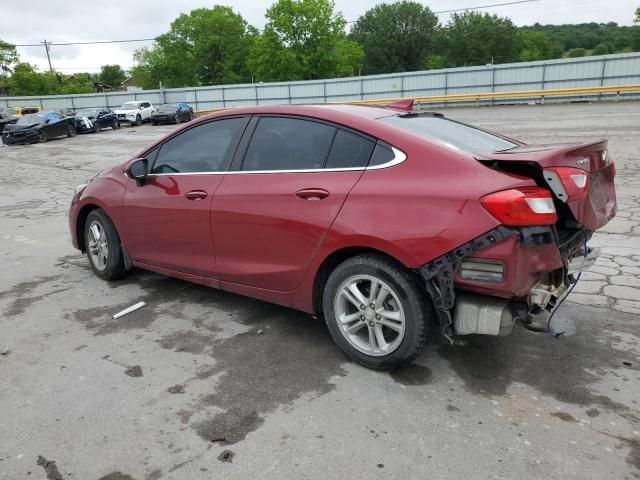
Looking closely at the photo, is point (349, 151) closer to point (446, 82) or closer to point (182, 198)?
point (182, 198)

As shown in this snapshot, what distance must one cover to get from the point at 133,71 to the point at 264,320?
9675cm

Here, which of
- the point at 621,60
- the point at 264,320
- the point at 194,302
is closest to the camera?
the point at 264,320

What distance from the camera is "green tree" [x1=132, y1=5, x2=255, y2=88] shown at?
3073 inches

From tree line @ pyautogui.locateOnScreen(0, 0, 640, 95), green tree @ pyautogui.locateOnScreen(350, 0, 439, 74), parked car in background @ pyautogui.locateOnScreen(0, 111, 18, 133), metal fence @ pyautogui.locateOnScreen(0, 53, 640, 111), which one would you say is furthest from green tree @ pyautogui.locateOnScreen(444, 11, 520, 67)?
parked car in background @ pyautogui.locateOnScreen(0, 111, 18, 133)

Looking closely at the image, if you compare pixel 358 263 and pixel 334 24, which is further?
pixel 334 24

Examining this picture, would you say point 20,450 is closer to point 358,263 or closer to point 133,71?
point 358,263

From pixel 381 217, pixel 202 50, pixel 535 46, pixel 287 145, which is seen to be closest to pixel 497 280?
pixel 381 217

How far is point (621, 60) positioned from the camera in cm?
2941

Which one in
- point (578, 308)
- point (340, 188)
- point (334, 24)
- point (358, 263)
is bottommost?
point (578, 308)

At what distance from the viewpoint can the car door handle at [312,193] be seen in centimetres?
336

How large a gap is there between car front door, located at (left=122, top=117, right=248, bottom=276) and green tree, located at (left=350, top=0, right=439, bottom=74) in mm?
82771

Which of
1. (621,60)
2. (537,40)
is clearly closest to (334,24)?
(621,60)

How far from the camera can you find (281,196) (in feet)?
11.7

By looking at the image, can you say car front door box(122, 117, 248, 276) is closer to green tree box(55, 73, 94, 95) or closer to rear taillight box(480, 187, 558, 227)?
rear taillight box(480, 187, 558, 227)
